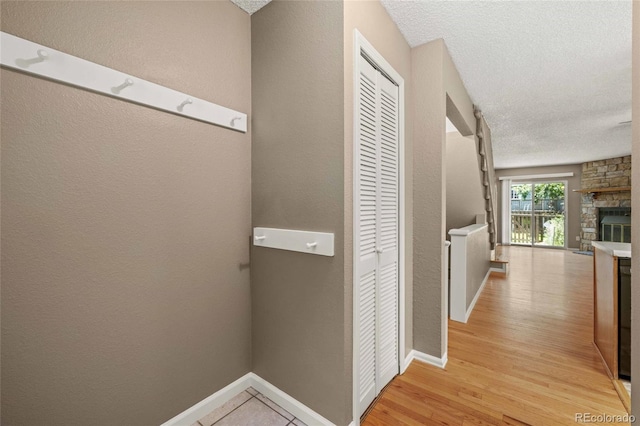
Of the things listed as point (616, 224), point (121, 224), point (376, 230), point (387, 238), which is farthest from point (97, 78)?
point (616, 224)

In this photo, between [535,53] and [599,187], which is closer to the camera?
[535,53]

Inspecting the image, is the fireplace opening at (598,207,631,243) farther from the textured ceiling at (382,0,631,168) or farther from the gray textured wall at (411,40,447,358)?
the gray textured wall at (411,40,447,358)

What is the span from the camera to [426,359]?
1.99 metres

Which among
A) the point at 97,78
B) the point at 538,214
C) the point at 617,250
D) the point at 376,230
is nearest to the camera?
the point at 97,78

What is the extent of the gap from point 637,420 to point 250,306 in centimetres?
178

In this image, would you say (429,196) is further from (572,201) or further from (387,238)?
(572,201)

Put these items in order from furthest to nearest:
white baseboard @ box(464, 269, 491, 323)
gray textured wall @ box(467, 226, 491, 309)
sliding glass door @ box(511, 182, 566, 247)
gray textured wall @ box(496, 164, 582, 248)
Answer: sliding glass door @ box(511, 182, 566, 247) < gray textured wall @ box(496, 164, 582, 248) < gray textured wall @ box(467, 226, 491, 309) < white baseboard @ box(464, 269, 491, 323)

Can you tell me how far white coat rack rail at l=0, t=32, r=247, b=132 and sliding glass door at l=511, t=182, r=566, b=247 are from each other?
31.3ft

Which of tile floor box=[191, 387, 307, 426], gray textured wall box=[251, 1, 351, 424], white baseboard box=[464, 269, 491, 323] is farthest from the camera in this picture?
white baseboard box=[464, 269, 491, 323]

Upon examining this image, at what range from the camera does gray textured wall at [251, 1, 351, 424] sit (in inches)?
51.9

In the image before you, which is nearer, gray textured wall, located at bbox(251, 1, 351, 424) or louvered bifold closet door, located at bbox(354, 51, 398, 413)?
gray textured wall, located at bbox(251, 1, 351, 424)

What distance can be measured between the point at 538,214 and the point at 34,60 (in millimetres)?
10369

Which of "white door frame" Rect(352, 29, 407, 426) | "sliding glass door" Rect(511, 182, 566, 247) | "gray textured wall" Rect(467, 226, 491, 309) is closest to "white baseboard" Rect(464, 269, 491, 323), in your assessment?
"gray textured wall" Rect(467, 226, 491, 309)

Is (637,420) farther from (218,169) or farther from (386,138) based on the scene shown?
(218,169)
